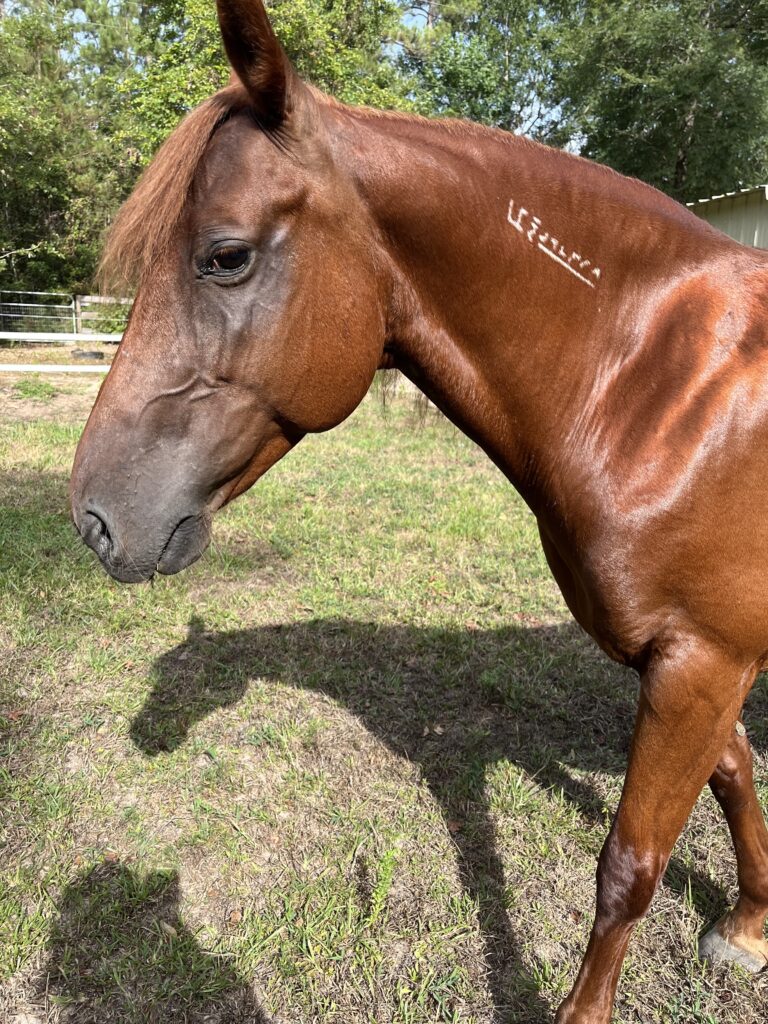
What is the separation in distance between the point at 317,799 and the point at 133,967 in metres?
0.84

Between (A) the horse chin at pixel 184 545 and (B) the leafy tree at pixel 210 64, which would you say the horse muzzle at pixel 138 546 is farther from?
(B) the leafy tree at pixel 210 64

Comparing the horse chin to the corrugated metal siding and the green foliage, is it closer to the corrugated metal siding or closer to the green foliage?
the corrugated metal siding

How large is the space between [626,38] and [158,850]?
77.1 feet

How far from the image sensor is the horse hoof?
77.9 inches

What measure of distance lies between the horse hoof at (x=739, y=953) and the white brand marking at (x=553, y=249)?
199cm

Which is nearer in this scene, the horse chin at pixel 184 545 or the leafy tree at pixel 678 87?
the horse chin at pixel 184 545

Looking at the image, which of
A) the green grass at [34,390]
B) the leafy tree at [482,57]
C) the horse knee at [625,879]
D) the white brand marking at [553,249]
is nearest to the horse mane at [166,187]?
the white brand marking at [553,249]

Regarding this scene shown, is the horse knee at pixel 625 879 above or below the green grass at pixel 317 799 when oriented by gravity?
above

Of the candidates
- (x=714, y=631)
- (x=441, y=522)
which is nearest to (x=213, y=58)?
(x=441, y=522)

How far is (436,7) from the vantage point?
26938 mm

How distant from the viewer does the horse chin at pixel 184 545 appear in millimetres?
1437

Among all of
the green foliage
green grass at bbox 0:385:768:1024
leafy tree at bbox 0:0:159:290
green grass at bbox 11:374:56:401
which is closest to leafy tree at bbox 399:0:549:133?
the green foliage

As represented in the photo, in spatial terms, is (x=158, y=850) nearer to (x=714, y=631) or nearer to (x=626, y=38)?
(x=714, y=631)

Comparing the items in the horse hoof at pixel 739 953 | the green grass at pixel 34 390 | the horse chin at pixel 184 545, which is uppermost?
the horse chin at pixel 184 545
